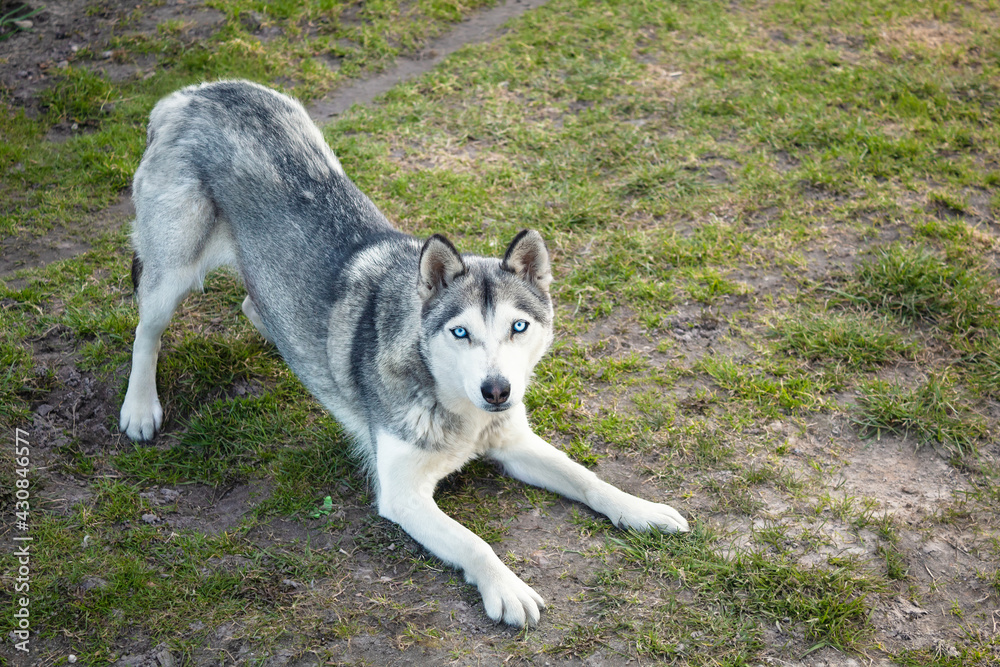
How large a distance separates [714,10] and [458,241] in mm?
5238

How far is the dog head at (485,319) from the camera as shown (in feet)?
12.2

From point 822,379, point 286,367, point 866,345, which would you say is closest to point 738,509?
point 822,379

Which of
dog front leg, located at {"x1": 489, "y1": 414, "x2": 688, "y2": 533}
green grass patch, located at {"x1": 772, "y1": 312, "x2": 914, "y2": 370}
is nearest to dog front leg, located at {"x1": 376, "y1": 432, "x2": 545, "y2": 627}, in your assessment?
dog front leg, located at {"x1": 489, "y1": 414, "x2": 688, "y2": 533}

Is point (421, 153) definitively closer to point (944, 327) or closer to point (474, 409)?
point (474, 409)

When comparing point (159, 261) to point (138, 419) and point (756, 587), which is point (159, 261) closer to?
point (138, 419)

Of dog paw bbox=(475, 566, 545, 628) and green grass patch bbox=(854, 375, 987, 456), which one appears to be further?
green grass patch bbox=(854, 375, 987, 456)

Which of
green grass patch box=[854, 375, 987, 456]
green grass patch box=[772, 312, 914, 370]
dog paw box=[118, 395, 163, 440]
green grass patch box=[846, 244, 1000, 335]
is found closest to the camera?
green grass patch box=[854, 375, 987, 456]

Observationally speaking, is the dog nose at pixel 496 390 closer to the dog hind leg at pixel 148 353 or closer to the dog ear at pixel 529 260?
the dog ear at pixel 529 260

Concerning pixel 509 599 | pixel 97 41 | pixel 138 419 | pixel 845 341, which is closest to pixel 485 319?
pixel 509 599

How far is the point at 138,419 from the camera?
481 centimetres

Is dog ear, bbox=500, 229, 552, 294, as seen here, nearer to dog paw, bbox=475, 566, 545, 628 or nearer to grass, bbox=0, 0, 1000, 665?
grass, bbox=0, 0, 1000, 665

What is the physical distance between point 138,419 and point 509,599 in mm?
2655

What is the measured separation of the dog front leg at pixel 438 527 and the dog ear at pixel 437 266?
0.84 m

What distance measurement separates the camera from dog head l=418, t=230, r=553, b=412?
373cm
